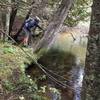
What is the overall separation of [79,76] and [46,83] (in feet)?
6.61

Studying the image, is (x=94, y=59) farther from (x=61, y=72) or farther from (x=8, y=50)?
(x=61, y=72)

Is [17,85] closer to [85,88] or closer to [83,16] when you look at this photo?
[85,88]

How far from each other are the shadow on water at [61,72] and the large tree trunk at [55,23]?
0.92 metres

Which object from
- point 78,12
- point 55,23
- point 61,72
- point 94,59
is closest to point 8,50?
point 61,72

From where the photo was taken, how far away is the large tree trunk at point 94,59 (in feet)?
7.89

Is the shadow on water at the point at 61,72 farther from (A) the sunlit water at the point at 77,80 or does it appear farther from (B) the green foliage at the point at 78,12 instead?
(B) the green foliage at the point at 78,12

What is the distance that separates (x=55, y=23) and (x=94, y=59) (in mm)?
9856

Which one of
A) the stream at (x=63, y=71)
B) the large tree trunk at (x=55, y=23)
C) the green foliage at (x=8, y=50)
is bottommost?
→ the stream at (x=63, y=71)

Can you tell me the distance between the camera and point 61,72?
11.6 metres

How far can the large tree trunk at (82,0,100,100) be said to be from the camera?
2.40 m

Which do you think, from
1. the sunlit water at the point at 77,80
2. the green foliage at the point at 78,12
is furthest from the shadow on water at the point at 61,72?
the green foliage at the point at 78,12

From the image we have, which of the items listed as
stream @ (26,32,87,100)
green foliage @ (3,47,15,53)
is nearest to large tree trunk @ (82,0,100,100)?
stream @ (26,32,87,100)

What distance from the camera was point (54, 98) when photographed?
26.2 ft

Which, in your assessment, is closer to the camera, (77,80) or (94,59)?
(94,59)
